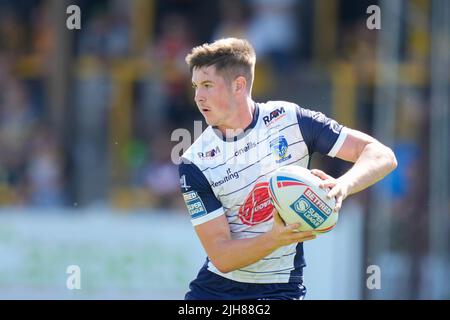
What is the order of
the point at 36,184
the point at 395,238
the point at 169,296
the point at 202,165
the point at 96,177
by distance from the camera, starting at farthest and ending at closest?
1. the point at 96,177
2. the point at 36,184
3. the point at 395,238
4. the point at 169,296
5. the point at 202,165

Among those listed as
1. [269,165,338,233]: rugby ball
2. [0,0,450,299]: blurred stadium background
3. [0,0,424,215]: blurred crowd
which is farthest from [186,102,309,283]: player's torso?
[0,0,424,215]: blurred crowd

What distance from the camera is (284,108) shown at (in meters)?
6.17

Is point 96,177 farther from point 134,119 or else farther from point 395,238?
point 395,238

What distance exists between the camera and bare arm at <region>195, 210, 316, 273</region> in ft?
18.2

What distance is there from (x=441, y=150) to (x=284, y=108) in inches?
221

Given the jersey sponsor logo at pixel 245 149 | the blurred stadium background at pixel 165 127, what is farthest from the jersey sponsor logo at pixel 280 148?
the blurred stadium background at pixel 165 127

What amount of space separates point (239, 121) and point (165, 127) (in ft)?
23.5

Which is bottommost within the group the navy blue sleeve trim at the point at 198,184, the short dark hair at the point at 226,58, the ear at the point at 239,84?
the navy blue sleeve trim at the point at 198,184

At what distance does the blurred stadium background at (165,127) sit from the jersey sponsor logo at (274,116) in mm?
4433

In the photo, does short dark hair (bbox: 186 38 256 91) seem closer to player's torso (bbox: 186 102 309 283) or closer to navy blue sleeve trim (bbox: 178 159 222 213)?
player's torso (bbox: 186 102 309 283)

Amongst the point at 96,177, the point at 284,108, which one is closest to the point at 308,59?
the point at 96,177

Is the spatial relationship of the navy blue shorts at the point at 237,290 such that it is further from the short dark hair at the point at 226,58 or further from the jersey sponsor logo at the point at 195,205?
the short dark hair at the point at 226,58

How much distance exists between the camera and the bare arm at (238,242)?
5.56m

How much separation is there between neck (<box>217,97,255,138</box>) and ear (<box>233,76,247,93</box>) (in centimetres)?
8
